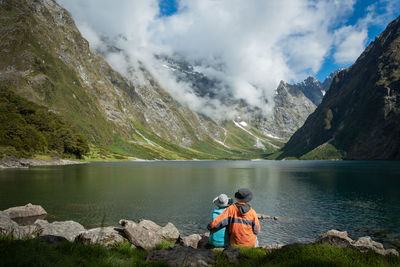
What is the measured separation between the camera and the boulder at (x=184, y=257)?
367 inches

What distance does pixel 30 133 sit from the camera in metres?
136

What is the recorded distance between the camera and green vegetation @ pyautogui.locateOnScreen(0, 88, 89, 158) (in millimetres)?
126312

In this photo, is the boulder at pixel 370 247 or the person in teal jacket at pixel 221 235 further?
the boulder at pixel 370 247

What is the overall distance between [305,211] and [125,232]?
121 ft

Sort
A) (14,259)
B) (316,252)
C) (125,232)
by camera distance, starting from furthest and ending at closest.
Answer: (125,232) < (316,252) < (14,259)

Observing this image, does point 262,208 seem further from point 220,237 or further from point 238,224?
point 238,224

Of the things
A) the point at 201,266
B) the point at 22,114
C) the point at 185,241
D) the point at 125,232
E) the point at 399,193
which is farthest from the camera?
the point at 22,114

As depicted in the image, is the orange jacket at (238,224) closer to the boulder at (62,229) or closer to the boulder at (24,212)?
the boulder at (62,229)

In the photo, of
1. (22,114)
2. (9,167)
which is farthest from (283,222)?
(22,114)

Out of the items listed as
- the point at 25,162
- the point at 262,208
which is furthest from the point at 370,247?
the point at 25,162

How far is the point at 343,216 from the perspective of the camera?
41656mm

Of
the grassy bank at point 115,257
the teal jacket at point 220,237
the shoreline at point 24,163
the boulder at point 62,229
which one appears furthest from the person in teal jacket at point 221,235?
the shoreline at point 24,163

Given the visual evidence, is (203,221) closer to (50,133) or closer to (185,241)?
→ (185,241)

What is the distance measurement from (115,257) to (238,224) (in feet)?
23.3
